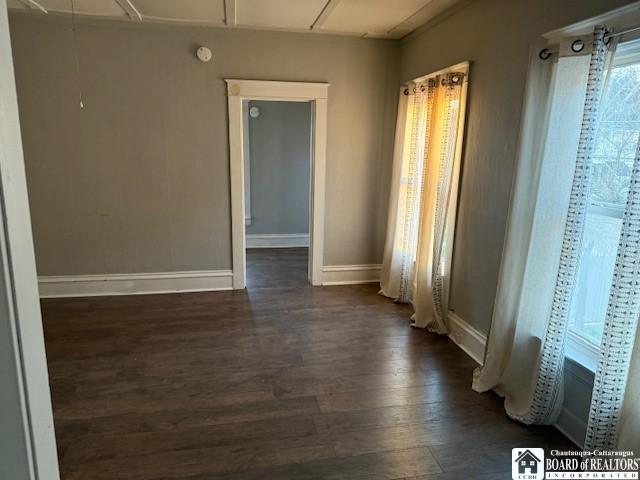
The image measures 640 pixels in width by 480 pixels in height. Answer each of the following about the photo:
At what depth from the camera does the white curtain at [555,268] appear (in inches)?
68.9

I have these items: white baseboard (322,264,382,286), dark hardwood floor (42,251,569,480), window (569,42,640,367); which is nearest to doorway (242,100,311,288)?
white baseboard (322,264,382,286)

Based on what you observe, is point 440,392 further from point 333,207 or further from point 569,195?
point 333,207

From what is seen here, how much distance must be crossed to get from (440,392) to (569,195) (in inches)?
54.8

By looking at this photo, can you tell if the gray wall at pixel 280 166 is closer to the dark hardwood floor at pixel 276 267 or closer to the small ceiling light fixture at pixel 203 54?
the dark hardwood floor at pixel 276 267

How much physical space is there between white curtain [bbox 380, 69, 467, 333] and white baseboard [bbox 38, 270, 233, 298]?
1857mm

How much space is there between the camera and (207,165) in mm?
4199

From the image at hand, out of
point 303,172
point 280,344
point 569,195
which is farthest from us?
point 303,172

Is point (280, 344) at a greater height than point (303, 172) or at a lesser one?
lesser

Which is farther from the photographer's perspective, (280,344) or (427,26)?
(427,26)

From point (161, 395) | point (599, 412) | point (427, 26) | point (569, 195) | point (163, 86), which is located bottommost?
point (161, 395)

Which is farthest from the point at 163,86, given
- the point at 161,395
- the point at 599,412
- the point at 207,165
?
the point at 599,412

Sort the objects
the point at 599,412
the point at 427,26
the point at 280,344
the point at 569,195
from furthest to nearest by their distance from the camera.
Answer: the point at 427,26 → the point at 280,344 → the point at 569,195 → the point at 599,412

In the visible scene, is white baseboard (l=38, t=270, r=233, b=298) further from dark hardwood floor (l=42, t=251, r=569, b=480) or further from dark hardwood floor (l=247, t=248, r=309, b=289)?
dark hardwood floor (l=247, t=248, r=309, b=289)

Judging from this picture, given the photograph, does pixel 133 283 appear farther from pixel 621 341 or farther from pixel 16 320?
pixel 621 341
